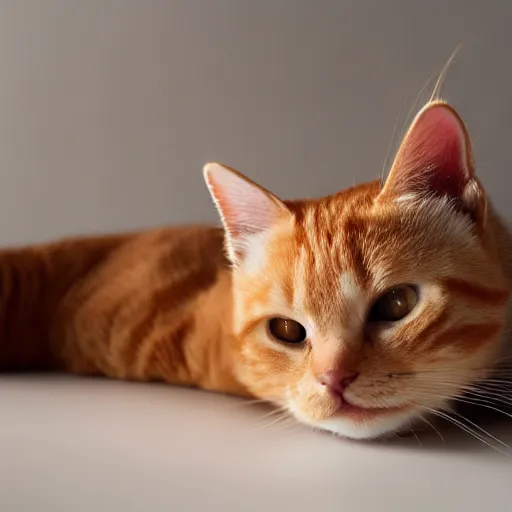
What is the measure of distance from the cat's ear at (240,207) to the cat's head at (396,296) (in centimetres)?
6

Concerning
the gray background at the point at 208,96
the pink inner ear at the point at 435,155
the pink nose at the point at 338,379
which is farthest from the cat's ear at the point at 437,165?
the gray background at the point at 208,96

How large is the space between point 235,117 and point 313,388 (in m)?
0.96

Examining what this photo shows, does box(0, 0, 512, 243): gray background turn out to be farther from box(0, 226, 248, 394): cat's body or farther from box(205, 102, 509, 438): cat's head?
box(205, 102, 509, 438): cat's head

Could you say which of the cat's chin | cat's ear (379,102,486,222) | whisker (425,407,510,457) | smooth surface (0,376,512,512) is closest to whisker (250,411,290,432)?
smooth surface (0,376,512,512)

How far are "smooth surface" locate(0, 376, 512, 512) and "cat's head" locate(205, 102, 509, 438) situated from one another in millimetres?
65

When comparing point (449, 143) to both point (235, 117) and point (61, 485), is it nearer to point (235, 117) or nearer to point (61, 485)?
point (61, 485)

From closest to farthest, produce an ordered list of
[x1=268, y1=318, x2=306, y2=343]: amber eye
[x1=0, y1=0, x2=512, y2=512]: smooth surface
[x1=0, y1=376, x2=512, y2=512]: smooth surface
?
[x1=0, y1=376, x2=512, y2=512]: smooth surface → [x1=268, y1=318, x2=306, y2=343]: amber eye → [x1=0, y1=0, x2=512, y2=512]: smooth surface

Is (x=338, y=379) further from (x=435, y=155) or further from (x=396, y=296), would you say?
(x=435, y=155)

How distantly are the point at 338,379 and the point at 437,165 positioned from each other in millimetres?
337

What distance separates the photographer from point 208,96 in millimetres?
1800

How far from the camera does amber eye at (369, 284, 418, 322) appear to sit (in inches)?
39.4

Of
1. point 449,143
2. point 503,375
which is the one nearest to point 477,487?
point 503,375

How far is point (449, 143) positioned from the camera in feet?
3.30

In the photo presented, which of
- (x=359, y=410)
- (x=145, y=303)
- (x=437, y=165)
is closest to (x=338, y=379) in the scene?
(x=359, y=410)
